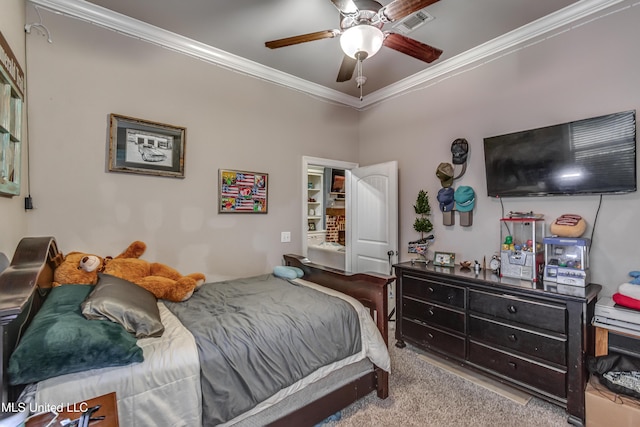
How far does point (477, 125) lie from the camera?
2.91m

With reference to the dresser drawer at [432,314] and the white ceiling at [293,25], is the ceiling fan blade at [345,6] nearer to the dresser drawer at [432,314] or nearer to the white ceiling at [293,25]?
the white ceiling at [293,25]

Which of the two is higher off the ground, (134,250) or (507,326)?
(134,250)

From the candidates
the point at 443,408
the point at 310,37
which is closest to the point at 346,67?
the point at 310,37

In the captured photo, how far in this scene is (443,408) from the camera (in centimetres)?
210

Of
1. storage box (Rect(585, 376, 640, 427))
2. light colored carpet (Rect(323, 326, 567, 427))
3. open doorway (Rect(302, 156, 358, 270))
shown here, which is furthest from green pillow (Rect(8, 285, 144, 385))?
open doorway (Rect(302, 156, 358, 270))

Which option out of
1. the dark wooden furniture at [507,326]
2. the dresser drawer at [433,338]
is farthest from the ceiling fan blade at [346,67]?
the dresser drawer at [433,338]

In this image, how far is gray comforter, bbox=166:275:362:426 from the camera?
4.83 ft

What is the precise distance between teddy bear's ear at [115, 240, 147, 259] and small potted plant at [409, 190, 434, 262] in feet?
8.46

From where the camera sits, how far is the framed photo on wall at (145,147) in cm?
240

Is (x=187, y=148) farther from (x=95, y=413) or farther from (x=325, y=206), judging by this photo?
(x=325, y=206)

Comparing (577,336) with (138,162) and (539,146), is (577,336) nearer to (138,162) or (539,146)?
(539,146)

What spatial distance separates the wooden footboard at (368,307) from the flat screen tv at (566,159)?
1469mm

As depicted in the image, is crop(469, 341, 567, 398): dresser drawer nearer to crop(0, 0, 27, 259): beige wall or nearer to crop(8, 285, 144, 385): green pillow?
crop(8, 285, 144, 385): green pillow

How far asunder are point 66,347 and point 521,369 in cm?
269
